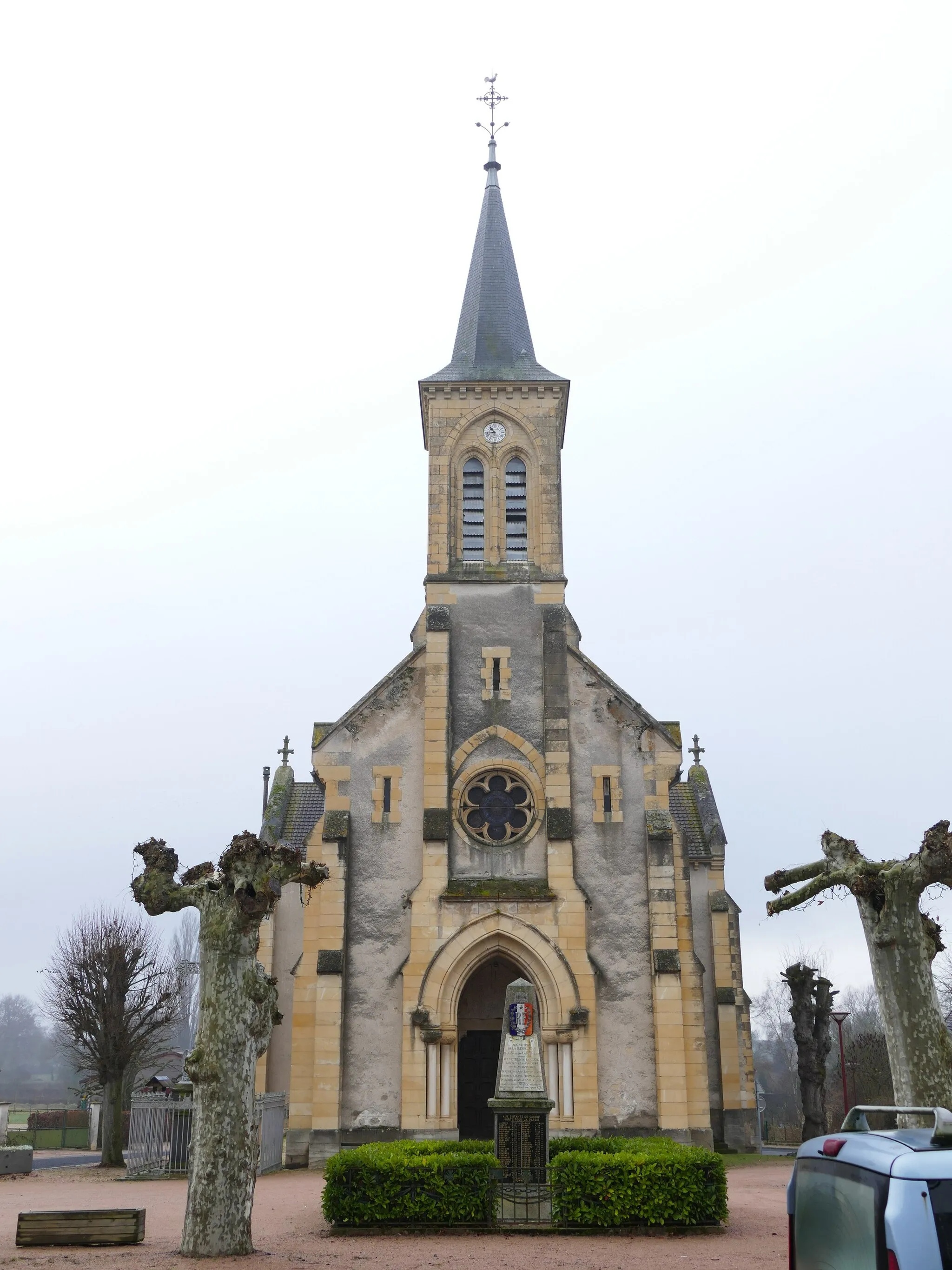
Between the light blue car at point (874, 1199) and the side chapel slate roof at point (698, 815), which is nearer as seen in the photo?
the light blue car at point (874, 1199)

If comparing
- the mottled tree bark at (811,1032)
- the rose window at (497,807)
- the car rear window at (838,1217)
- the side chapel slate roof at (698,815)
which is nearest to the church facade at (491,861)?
the rose window at (497,807)

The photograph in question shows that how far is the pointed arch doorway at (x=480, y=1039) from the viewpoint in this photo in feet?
81.5

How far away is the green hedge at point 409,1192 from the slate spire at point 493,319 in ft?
63.4

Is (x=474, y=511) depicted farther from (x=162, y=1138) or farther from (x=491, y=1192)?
(x=491, y=1192)

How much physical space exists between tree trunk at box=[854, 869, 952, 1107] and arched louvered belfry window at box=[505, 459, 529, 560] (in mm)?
16550

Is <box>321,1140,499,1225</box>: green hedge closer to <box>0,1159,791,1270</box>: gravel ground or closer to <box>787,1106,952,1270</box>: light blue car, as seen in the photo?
<box>0,1159,791,1270</box>: gravel ground

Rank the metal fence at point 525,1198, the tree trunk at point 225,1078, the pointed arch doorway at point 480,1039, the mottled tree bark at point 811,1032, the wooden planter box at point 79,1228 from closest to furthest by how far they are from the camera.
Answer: the tree trunk at point 225,1078 → the wooden planter box at point 79,1228 → the metal fence at point 525,1198 → the pointed arch doorway at point 480,1039 → the mottled tree bark at point 811,1032

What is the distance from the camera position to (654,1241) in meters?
14.5

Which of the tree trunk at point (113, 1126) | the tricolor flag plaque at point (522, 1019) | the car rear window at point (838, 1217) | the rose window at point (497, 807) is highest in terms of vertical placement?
the rose window at point (497, 807)

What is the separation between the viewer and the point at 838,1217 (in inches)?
238

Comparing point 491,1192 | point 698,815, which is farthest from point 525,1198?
point 698,815

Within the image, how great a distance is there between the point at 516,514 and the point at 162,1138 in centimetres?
1640

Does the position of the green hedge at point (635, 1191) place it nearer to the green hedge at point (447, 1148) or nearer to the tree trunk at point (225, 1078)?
the green hedge at point (447, 1148)

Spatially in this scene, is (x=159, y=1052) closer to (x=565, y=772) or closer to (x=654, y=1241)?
(x=565, y=772)
